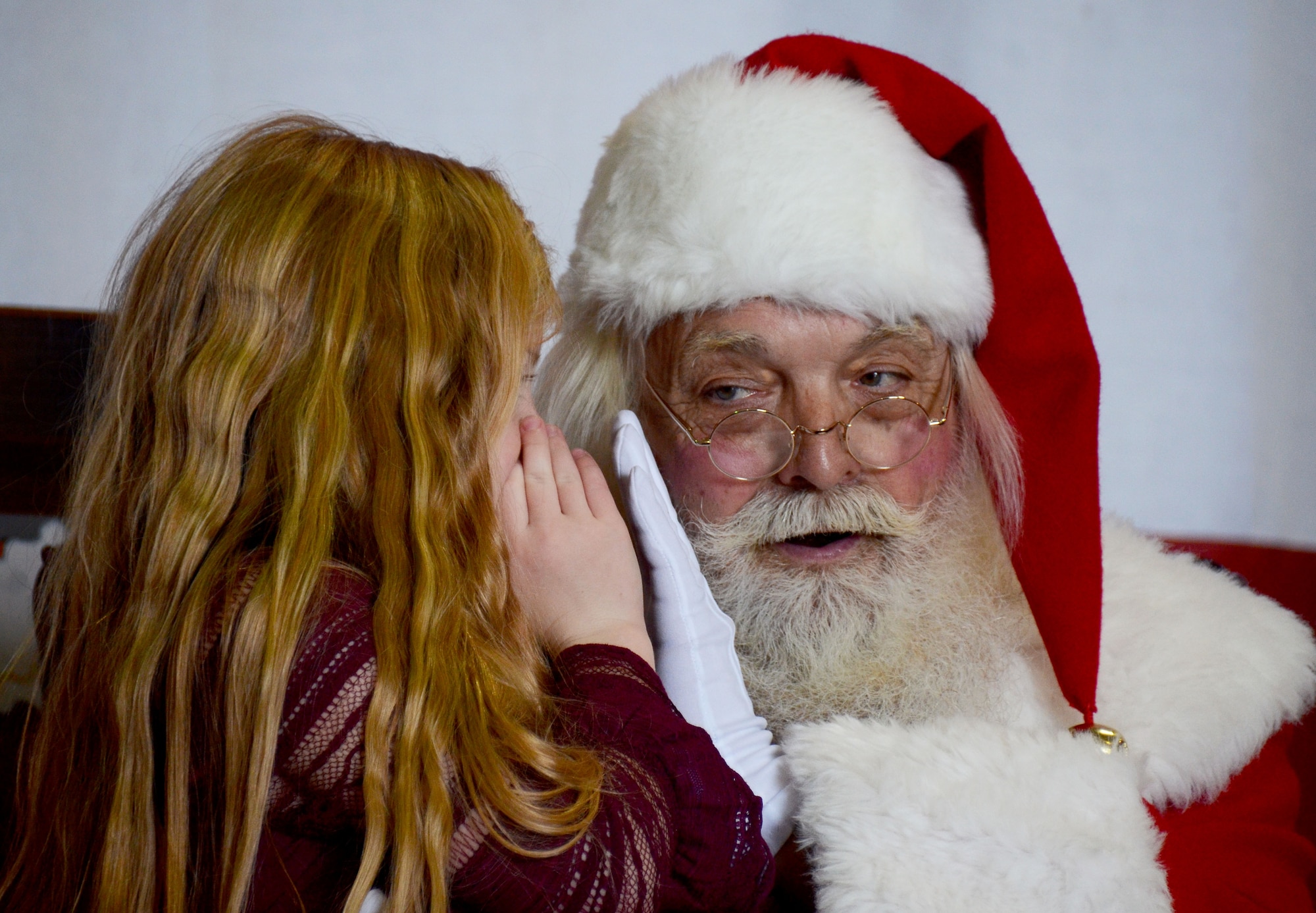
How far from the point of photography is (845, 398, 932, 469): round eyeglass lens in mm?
1626

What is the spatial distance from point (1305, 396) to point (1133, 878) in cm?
166

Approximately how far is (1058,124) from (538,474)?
69.3 inches

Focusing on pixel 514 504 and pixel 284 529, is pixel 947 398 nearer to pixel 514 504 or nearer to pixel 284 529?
pixel 514 504

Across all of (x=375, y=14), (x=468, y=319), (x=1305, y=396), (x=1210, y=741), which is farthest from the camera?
(x=1305, y=396)

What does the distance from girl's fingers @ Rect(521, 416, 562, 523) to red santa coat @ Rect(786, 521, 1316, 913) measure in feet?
1.49

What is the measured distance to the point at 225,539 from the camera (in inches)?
44.7

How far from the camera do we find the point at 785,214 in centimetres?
156

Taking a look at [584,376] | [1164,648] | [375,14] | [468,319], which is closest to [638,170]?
[584,376]

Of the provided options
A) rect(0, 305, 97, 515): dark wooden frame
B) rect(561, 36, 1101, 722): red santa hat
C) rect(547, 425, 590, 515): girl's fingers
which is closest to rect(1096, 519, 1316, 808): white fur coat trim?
rect(561, 36, 1101, 722): red santa hat

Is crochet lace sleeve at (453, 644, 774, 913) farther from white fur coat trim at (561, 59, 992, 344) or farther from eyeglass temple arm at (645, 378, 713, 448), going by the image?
white fur coat trim at (561, 59, 992, 344)

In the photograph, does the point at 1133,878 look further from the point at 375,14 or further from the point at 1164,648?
the point at 375,14

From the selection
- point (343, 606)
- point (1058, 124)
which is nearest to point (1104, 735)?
point (343, 606)

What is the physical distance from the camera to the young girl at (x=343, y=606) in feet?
3.45

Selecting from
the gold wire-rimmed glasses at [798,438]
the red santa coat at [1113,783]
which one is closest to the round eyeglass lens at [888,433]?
the gold wire-rimmed glasses at [798,438]
